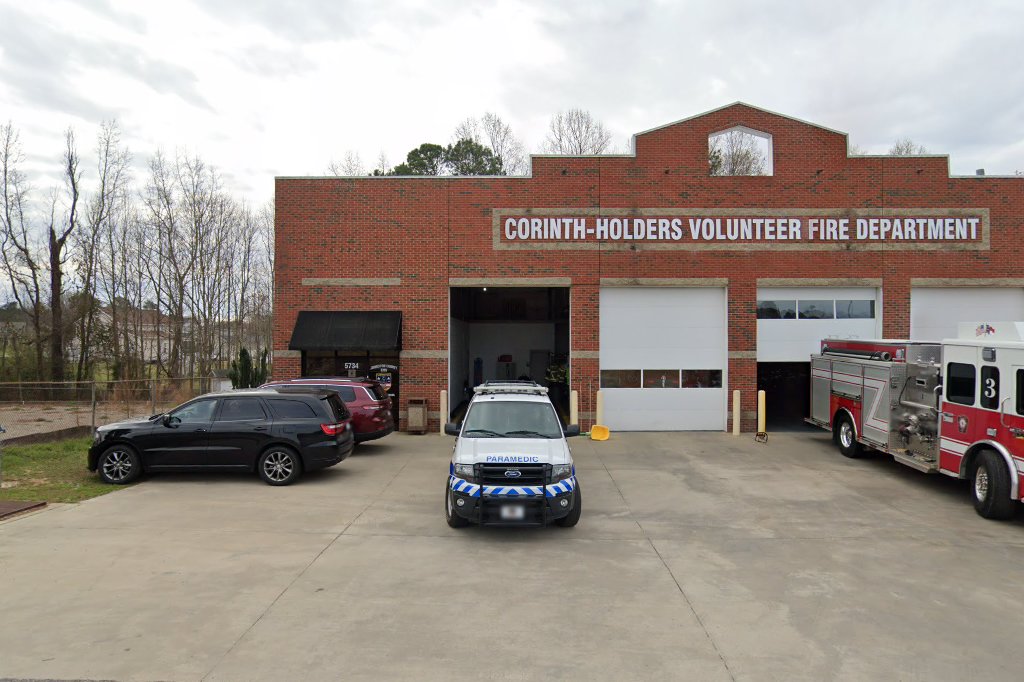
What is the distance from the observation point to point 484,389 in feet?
36.9

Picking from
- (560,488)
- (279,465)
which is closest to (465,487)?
(560,488)

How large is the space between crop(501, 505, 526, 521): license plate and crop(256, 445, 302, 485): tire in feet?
16.9

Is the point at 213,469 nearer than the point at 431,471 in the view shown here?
Yes

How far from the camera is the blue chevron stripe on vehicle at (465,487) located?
27.0ft

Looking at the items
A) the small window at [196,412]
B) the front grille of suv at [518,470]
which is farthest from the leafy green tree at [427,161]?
the front grille of suv at [518,470]

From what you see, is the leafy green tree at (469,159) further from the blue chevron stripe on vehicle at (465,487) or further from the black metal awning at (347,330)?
the blue chevron stripe on vehicle at (465,487)

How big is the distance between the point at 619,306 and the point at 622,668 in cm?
1458

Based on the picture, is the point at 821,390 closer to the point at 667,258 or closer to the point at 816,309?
the point at 816,309

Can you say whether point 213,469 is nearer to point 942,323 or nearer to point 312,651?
point 312,651

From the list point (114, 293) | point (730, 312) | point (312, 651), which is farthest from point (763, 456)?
point (114, 293)

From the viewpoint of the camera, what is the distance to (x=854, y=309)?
61.8ft

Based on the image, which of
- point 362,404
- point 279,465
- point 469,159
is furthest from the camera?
point 469,159

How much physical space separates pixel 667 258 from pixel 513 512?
1233cm

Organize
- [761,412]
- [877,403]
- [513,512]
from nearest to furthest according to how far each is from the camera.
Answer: [513,512]
[877,403]
[761,412]
